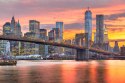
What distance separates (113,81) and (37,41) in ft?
317

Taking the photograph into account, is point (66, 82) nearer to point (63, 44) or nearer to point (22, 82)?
point (22, 82)

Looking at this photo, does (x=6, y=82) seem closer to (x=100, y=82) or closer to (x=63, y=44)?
(x=100, y=82)

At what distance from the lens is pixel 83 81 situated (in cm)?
5834

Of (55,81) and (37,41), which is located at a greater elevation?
(37,41)

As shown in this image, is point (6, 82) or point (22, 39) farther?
point (22, 39)

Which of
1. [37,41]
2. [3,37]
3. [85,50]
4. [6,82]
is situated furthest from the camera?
[85,50]

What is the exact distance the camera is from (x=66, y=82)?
5700 centimetres

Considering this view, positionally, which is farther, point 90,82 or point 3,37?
point 3,37

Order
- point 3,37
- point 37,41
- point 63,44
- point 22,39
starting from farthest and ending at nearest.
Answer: point 63,44 → point 37,41 → point 22,39 → point 3,37

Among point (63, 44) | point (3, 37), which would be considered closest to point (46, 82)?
point (3, 37)

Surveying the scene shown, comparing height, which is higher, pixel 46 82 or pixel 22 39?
pixel 22 39

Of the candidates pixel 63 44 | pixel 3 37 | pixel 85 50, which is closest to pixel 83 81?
pixel 3 37

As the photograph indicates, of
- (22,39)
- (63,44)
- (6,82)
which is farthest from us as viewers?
(63,44)

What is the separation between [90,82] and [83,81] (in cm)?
197
